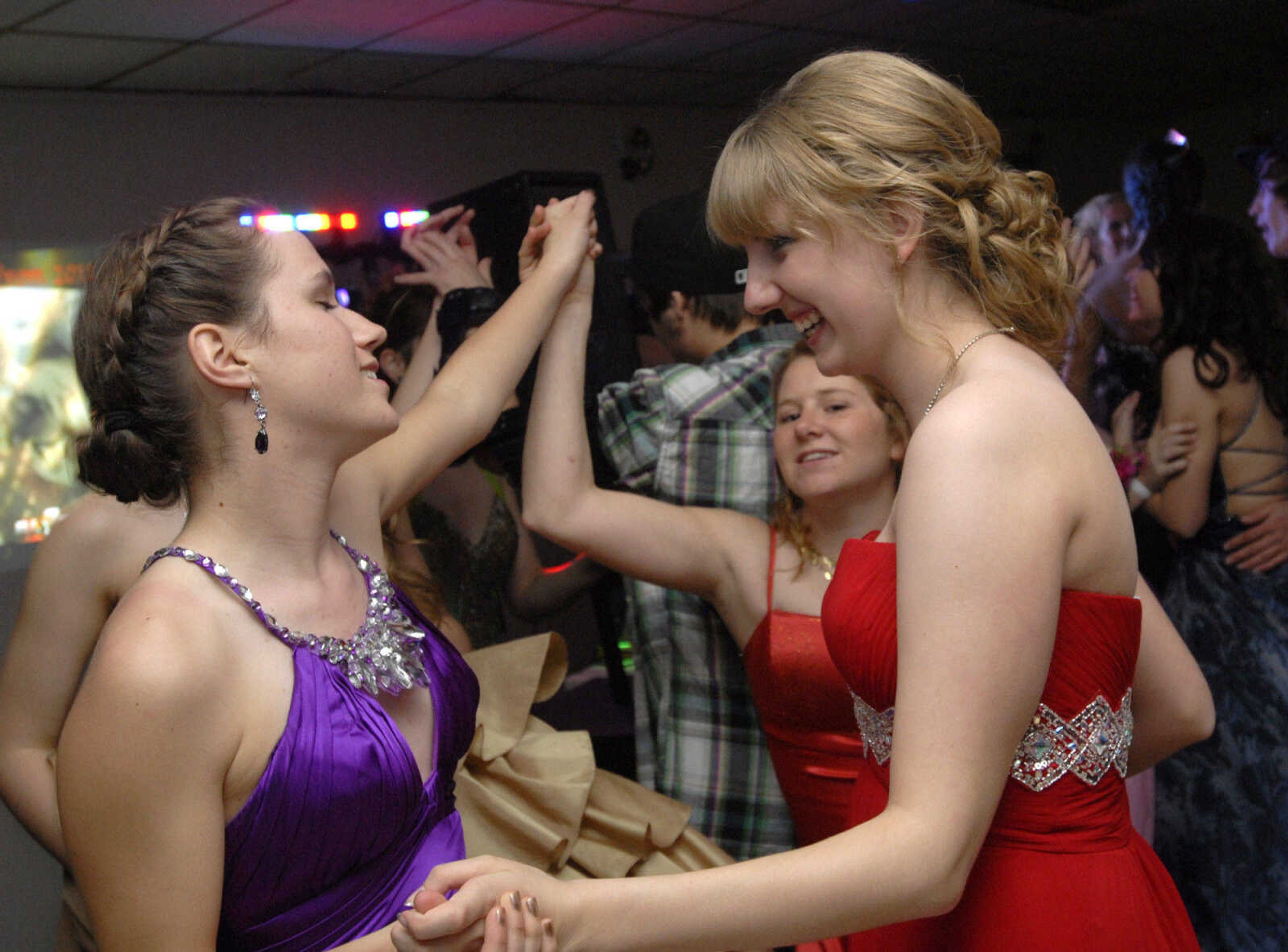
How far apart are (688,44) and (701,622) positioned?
313 cm

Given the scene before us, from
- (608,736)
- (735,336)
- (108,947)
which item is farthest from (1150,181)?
(108,947)

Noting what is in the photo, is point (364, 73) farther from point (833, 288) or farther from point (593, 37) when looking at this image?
point (833, 288)

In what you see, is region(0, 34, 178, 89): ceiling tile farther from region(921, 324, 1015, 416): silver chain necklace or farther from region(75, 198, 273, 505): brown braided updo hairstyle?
region(921, 324, 1015, 416): silver chain necklace

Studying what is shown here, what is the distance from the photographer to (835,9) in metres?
4.46

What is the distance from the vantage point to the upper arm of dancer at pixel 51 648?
1592 mm

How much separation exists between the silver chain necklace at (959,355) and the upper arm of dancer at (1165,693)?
1.43 ft

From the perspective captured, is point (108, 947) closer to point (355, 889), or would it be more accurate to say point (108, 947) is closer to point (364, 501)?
point (355, 889)

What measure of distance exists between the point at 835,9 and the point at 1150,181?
174 centimetres

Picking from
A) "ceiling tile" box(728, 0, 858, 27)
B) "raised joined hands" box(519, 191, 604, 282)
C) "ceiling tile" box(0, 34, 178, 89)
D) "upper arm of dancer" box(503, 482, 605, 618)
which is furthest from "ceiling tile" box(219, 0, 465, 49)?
"raised joined hands" box(519, 191, 604, 282)

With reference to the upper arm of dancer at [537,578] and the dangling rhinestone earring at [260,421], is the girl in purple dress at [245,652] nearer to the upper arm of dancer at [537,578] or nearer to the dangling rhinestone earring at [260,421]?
the dangling rhinestone earring at [260,421]

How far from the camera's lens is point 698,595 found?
208 centimetres

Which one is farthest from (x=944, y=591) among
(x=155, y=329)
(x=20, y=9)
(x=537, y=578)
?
(x=20, y=9)

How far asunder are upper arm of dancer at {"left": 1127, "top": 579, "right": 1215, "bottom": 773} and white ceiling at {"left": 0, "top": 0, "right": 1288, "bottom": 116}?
2.76m

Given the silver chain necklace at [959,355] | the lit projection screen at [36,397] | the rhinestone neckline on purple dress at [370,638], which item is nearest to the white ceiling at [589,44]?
the lit projection screen at [36,397]
